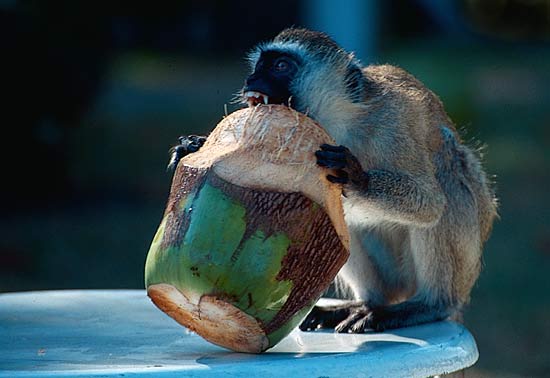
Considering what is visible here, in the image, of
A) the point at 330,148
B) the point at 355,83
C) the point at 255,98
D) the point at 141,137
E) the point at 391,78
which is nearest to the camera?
the point at 330,148

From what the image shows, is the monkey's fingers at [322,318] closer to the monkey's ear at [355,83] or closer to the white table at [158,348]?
the white table at [158,348]

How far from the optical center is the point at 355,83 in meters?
3.99

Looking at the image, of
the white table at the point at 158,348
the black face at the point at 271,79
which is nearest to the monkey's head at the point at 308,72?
the black face at the point at 271,79

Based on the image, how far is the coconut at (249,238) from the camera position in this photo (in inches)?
108

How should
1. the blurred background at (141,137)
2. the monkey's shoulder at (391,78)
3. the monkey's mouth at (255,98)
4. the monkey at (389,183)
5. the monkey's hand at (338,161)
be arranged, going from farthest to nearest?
the blurred background at (141,137)
the monkey's shoulder at (391,78)
the monkey at (389,183)
the monkey's mouth at (255,98)
the monkey's hand at (338,161)

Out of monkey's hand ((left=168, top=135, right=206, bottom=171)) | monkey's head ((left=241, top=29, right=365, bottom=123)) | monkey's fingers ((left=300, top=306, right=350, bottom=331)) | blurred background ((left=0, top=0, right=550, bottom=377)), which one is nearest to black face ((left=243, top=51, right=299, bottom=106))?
monkey's head ((left=241, top=29, right=365, bottom=123))

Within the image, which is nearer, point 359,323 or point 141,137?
point 359,323

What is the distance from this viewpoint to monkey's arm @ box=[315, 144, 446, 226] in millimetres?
3648

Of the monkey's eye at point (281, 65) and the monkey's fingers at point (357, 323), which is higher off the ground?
the monkey's eye at point (281, 65)

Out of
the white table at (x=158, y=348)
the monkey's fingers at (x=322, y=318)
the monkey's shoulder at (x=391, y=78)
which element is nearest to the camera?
the white table at (x=158, y=348)

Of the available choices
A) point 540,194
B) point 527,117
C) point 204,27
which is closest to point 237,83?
point 204,27

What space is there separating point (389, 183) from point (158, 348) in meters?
1.11

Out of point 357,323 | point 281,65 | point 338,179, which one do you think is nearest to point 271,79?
point 281,65

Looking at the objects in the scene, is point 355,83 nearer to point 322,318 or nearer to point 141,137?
point 322,318
